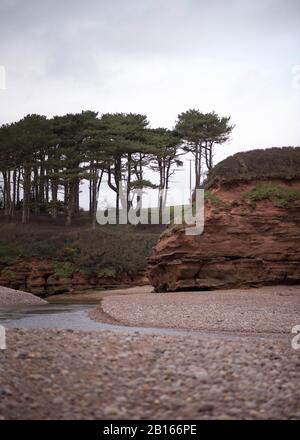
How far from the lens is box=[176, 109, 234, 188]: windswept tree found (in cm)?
4938

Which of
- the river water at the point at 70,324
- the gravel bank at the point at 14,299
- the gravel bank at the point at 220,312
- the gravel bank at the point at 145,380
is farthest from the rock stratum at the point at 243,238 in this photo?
the gravel bank at the point at 145,380

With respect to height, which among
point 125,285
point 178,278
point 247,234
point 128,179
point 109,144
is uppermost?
point 109,144

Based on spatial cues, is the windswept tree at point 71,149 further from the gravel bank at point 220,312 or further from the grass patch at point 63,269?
the gravel bank at point 220,312

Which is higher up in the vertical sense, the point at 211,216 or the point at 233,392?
the point at 211,216

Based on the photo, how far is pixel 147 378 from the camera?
22.2ft

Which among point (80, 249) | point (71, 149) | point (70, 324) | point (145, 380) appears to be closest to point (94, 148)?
point (71, 149)

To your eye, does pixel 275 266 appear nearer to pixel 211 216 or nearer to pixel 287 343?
pixel 211 216

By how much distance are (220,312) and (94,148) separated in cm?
3589

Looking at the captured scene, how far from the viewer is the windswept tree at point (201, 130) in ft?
162

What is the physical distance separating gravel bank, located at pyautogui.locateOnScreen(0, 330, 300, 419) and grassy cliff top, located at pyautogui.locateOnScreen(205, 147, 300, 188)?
18.9 metres

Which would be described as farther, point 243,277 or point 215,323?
point 243,277

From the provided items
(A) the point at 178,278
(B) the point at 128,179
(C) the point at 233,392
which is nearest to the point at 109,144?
(B) the point at 128,179

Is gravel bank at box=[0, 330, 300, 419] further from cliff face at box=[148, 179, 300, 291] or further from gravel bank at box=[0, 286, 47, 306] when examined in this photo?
gravel bank at box=[0, 286, 47, 306]
